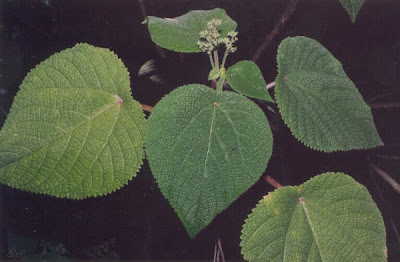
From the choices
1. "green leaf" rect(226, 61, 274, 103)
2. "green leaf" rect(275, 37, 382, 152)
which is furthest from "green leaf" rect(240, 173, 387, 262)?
"green leaf" rect(226, 61, 274, 103)

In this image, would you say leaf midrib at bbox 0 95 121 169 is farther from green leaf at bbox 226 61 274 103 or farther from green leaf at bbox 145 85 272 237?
green leaf at bbox 226 61 274 103

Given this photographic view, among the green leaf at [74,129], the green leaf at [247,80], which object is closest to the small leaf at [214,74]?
the green leaf at [247,80]

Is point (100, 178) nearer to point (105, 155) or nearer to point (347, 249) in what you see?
point (105, 155)

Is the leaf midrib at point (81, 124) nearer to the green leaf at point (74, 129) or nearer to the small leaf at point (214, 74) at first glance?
the green leaf at point (74, 129)

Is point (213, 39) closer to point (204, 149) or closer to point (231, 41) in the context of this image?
point (231, 41)

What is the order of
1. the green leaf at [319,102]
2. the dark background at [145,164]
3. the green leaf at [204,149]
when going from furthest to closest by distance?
the dark background at [145,164], the green leaf at [319,102], the green leaf at [204,149]
